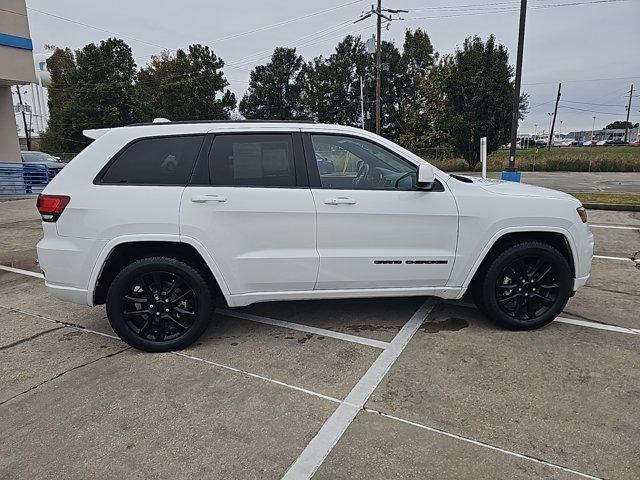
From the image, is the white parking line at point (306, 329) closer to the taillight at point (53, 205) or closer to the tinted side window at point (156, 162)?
the tinted side window at point (156, 162)

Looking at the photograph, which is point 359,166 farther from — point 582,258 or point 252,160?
point 582,258

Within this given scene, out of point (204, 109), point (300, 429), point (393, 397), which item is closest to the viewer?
point (300, 429)

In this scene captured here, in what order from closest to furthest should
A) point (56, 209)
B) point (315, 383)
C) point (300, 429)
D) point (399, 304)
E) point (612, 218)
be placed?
1. point (300, 429)
2. point (315, 383)
3. point (56, 209)
4. point (399, 304)
5. point (612, 218)

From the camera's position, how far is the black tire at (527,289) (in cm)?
386

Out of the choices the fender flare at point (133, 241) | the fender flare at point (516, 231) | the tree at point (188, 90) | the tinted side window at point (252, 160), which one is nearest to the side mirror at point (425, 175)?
the fender flare at point (516, 231)

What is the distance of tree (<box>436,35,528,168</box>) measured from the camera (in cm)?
2770

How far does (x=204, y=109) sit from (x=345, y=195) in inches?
1823

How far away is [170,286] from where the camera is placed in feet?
11.9

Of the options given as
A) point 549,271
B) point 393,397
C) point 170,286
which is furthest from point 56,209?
point 549,271

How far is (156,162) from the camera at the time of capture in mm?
3605

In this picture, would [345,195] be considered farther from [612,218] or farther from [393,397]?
[612,218]

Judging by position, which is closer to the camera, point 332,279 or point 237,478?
point 237,478

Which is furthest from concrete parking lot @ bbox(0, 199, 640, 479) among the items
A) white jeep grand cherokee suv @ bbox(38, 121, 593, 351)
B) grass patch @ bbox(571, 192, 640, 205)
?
grass patch @ bbox(571, 192, 640, 205)

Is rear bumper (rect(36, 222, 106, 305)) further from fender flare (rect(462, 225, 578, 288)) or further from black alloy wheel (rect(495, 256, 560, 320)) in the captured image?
black alloy wheel (rect(495, 256, 560, 320))
